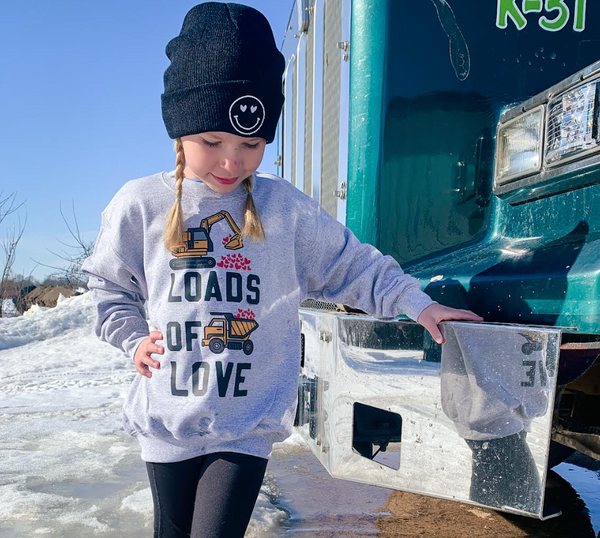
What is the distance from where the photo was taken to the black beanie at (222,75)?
147cm

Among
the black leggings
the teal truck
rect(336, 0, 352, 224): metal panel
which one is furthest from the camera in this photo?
rect(336, 0, 352, 224): metal panel

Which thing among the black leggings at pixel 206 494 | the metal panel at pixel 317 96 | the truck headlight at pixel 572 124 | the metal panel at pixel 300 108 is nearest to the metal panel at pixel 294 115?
the metal panel at pixel 300 108

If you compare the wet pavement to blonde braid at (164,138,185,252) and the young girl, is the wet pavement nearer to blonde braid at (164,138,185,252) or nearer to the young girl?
the young girl

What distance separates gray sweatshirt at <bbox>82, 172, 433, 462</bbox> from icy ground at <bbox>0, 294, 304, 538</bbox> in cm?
111

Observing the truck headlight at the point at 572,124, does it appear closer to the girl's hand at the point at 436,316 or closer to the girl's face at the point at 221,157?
the girl's hand at the point at 436,316

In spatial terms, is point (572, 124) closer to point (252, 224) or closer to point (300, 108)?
point (252, 224)

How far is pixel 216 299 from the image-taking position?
4.73 ft

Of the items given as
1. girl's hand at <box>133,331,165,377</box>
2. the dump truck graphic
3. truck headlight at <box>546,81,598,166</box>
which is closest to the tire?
the dump truck graphic

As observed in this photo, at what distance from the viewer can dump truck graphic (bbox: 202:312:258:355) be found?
1.42 metres

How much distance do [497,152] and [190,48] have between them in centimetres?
104

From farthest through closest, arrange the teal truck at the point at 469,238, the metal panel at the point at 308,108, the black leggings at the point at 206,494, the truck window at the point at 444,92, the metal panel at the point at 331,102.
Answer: the metal panel at the point at 308,108
the metal panel at the point at 331,102
the truck window at the point at 444,92
the teal truck at the point at 469,238
the black leggings at the point at 206,494

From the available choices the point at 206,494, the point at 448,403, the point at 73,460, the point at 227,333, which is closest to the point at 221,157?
the point at 227,333

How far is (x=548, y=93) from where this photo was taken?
1.71m

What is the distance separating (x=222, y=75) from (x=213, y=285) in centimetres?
47
